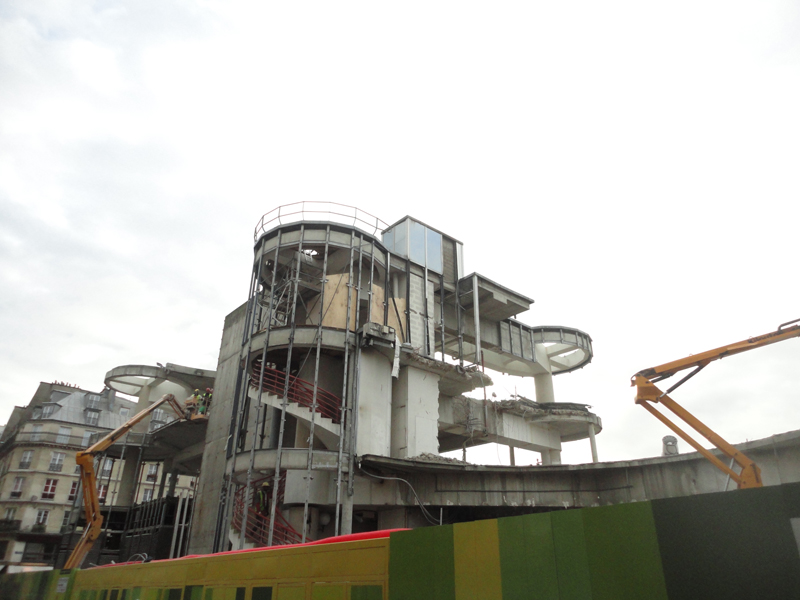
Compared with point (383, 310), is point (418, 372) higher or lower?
lower

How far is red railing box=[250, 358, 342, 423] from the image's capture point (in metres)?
22.4

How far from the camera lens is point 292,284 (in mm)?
26062

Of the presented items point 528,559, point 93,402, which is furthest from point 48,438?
point 528,559

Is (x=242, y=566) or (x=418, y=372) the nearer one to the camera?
(x=242, y=566)

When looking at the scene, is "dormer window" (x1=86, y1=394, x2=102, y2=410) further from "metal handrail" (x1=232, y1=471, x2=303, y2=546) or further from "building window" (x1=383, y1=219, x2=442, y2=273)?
"metal handrail" (x1=232, y1=471, x2=303, y2=546)

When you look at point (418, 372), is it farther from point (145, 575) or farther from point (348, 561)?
point (348, 561)

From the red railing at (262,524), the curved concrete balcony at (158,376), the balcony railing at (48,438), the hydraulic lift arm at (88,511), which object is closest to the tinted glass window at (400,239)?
the red railing at (262,524)

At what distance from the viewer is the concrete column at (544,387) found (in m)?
36.0

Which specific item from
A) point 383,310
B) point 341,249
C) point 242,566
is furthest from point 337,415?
point 242,566

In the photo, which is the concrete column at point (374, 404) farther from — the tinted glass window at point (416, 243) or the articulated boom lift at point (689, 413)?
the articulated boom lift at point (689, 413)

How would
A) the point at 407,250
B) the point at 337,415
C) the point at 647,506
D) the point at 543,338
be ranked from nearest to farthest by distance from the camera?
the point at 647,506, the point at 337,415, the point at 407,250, the point at 543,338

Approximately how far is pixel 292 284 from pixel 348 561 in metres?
19.9

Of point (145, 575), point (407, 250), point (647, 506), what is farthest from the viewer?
point (407, 250)

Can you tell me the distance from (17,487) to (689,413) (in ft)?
232
